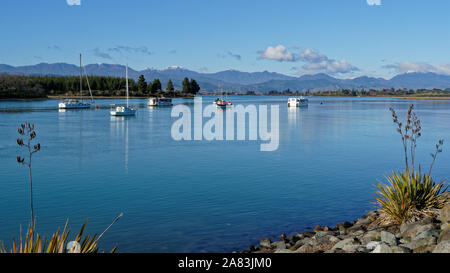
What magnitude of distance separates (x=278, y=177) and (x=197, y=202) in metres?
7.07

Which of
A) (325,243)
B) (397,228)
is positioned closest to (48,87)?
(325,243)

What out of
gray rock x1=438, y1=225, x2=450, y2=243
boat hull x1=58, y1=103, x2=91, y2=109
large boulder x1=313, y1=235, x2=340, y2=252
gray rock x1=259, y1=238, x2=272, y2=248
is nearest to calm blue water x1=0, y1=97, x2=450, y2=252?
gray rock x1=259, y1=238, x2=272, y2=248

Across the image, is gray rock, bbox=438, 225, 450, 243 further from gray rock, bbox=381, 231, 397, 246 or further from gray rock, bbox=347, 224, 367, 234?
gray rock, bbox=347, 224, 367, 234

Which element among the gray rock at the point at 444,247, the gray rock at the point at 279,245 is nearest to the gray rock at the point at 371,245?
the gray rock at the point at 444,247

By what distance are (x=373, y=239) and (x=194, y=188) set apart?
11.7 m

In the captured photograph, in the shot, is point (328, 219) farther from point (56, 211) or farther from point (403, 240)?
point (56, 211)

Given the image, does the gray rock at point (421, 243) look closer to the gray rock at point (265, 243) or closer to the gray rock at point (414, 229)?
the gray rock at point (414, 229)

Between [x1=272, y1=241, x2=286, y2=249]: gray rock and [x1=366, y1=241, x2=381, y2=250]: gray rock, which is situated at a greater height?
[x1=366, y1=241, x2=381, y2=250]: gray rock

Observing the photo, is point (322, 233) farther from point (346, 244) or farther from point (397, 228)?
point (346, 244)

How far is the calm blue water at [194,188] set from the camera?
1438 centimetres

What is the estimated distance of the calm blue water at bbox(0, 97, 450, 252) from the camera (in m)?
14.4

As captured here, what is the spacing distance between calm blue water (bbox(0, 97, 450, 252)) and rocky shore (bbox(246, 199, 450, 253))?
3.87ft

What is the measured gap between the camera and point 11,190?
20734mm
